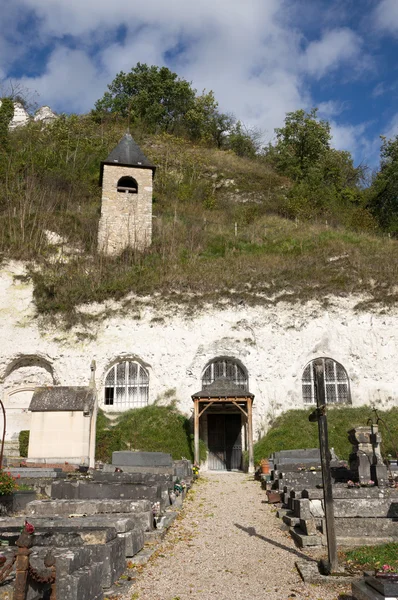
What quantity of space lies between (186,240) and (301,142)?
81.2ft

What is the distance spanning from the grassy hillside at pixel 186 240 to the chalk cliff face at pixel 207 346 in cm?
96

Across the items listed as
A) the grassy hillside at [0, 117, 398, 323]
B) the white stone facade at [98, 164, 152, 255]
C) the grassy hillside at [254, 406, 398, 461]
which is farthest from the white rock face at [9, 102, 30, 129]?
the grassy hillside at [254, 406, 398, 461]

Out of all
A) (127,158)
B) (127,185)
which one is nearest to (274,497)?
(127,185)

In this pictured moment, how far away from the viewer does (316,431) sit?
20875mm

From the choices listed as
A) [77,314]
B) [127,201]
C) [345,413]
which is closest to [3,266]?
[77,314]

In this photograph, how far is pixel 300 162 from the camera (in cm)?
4822

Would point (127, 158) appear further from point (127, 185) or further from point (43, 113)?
point (43, 113)

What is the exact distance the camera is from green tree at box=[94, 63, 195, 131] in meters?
53.2

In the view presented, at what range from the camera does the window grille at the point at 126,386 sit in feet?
75.6

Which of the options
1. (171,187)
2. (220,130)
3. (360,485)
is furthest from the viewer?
(220,130)

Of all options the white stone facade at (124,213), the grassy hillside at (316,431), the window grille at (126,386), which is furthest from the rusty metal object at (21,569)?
the white stone facade at (124,213)

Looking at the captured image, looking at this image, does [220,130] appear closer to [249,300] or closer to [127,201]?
[127,201]

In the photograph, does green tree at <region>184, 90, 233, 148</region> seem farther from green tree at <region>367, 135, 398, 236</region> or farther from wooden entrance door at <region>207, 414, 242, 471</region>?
wooden entrance door at <region>207, 414, 242, 471</region>

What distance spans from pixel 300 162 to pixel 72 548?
157 ft
